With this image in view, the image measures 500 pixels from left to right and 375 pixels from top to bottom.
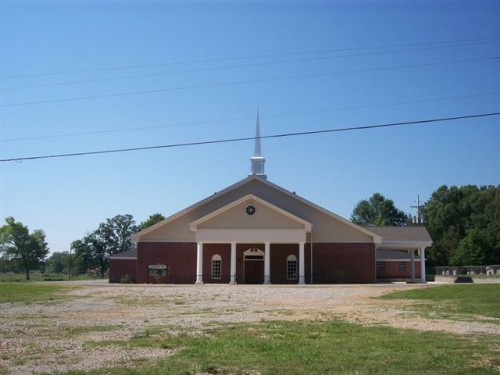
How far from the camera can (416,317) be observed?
59.0 ft

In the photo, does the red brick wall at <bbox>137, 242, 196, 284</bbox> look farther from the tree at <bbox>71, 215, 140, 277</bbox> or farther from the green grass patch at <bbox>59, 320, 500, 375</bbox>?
the tree at <bbox>71, 215, 140, 277</bbox>

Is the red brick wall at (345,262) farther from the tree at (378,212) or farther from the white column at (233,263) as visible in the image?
the tree at (378,212)

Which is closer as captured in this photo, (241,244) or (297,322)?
(297,322)

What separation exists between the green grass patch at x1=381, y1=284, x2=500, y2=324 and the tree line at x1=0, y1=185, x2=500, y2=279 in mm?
63329

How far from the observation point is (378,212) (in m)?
137

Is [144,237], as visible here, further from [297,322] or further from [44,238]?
[44,238]

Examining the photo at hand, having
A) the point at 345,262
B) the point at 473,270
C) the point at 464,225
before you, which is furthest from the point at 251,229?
the point at 464,225

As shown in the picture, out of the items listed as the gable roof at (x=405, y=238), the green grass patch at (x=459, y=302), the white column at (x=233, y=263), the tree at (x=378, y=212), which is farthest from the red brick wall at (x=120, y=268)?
the tree at (x=378, y=212)

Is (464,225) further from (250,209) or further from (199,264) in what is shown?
(199,264)

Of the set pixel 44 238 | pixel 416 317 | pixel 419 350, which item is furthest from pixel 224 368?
pixel 44 238

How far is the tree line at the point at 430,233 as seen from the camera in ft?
295

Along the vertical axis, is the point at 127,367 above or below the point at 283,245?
below

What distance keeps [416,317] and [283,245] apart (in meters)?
31.5

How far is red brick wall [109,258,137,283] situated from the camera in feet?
181
